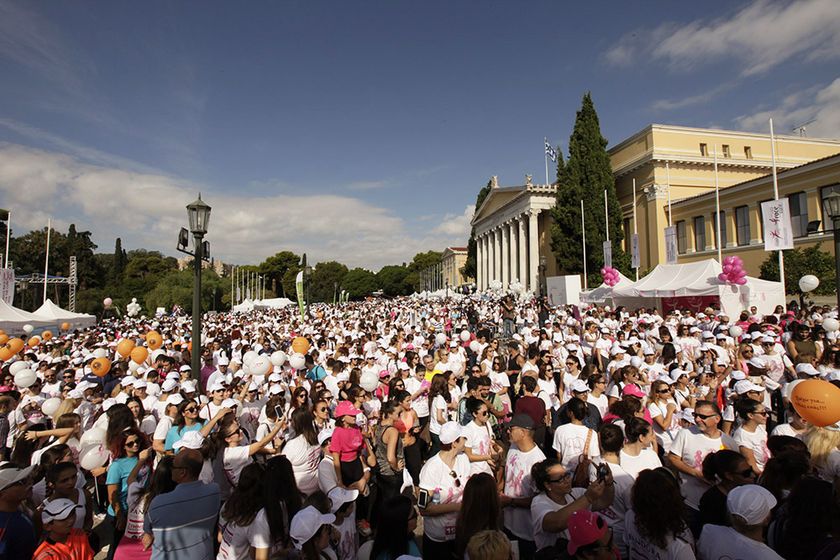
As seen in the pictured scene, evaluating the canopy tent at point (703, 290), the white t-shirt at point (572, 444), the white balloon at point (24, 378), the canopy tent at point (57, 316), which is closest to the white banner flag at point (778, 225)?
the canopy tent at point (703, 290)

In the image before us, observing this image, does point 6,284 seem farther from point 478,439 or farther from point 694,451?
point 694,451

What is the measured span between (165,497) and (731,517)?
382 cm

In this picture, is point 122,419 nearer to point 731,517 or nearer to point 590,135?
point 731,517

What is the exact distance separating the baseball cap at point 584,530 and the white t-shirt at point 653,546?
63cm

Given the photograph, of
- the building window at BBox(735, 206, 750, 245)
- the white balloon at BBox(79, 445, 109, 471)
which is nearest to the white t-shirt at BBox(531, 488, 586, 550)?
the white balloon at BBox(79, 445, 109, 471)

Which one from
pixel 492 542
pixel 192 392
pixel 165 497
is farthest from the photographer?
pixel 192 392

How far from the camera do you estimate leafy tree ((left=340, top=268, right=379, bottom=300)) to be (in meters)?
110

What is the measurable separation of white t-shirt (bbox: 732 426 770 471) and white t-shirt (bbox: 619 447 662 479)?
44.8 inches

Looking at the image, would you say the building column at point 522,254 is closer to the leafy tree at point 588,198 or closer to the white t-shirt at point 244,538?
the leafy tree at point 588,198

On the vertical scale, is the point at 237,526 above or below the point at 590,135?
below

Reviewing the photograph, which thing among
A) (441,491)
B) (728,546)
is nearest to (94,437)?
(441,491)

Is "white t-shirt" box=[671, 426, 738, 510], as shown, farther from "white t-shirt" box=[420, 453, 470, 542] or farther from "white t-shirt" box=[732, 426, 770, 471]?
"white t-shirt" box=[420, 453, 470, 542]

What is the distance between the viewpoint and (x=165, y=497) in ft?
11.1

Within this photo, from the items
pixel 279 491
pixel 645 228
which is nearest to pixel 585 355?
pixel 279 491
